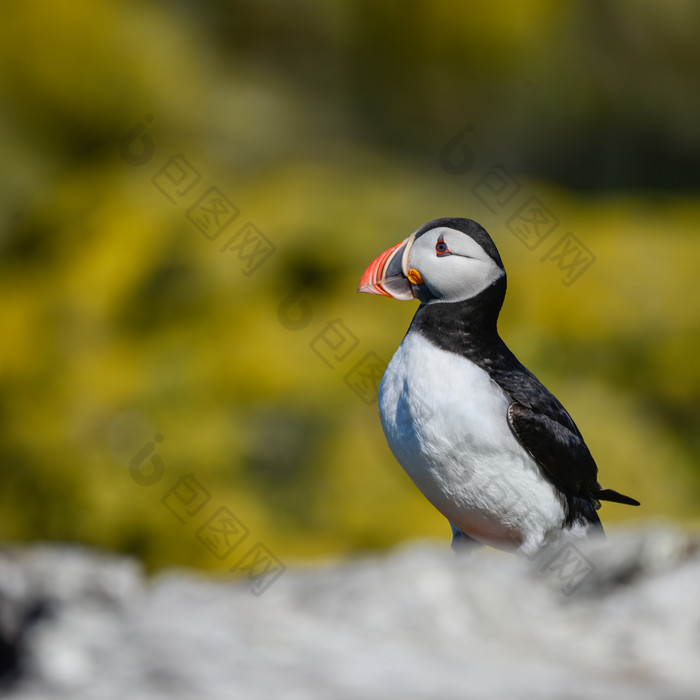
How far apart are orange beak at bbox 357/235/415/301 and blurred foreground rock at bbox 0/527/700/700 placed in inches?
38.2

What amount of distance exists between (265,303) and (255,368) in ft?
2.15

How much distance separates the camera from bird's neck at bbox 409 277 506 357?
10.8 feet

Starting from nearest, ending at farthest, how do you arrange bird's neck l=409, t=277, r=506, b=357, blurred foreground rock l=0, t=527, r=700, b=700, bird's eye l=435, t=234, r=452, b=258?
blurred foreground rock l=0, t=527, r=700, b=700
bird's eye l=435, t=234, r=452, b=258
bird's neck l=409, t=277, r=506, b=357

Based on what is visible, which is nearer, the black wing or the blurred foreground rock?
the blurred foreground rock

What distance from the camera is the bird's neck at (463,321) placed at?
10.8ft

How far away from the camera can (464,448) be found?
323cm

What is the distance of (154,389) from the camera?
9.14 meters

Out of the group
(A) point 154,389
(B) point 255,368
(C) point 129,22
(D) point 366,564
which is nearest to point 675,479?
(B) point 255,368

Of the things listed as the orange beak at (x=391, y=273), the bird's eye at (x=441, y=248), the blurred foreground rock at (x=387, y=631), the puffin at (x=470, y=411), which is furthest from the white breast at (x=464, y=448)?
the blurred foreground rock at (x=387, y=631)

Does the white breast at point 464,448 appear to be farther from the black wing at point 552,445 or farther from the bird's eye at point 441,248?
the bird's eye at point 441,248

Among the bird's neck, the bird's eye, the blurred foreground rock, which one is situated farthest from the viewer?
the bird's neck

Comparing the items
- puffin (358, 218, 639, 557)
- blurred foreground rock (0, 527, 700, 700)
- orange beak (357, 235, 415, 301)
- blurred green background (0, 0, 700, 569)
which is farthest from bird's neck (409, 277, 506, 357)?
blurred green background (0, 0, 700, 569)

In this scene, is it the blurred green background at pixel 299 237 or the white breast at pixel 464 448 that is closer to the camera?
the white breast at pixel 464 448

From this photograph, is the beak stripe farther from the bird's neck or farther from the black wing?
the black wing
